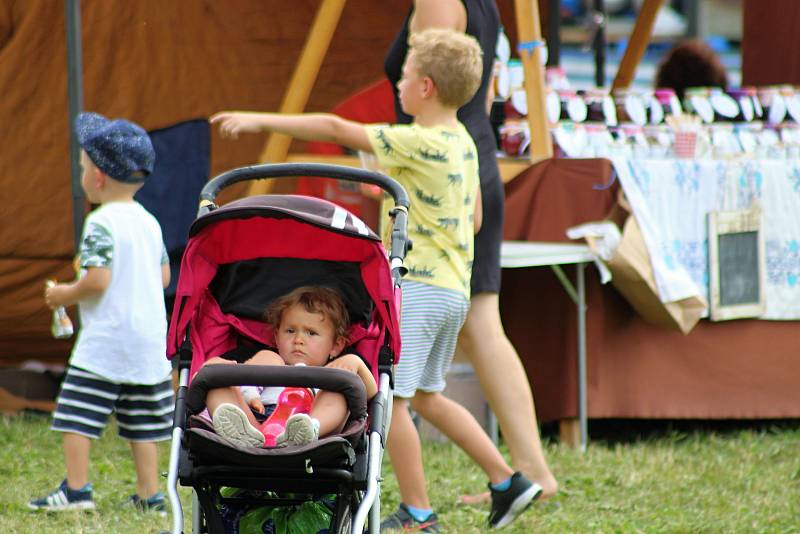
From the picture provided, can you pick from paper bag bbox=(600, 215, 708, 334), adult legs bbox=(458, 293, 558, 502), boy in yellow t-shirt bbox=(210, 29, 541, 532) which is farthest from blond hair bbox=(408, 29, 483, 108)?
paper bag bbox=(600, 215, 708, 334)

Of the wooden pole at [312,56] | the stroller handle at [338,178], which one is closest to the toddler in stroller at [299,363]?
the stroller handle at [338,178]

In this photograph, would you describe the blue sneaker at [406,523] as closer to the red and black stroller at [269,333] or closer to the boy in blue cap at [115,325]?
the boy in blue cap at [115,325]

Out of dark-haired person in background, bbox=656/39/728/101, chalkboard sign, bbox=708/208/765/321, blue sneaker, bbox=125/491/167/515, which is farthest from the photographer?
dark-haired person in background, bbox=656/39/728/101

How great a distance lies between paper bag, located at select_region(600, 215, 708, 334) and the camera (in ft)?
18.8

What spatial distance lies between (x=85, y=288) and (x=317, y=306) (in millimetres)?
1221

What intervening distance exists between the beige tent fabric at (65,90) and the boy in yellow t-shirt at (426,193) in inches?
101

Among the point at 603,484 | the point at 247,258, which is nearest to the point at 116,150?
the point at 247,258

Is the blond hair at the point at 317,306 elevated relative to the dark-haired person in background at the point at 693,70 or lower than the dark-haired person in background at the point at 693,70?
lower

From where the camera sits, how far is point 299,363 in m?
3.60

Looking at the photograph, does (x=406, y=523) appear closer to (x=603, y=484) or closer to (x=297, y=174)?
(x=603, y=484)

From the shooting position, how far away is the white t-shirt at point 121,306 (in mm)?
4586

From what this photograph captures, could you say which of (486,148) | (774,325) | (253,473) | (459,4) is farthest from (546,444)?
(253,473)

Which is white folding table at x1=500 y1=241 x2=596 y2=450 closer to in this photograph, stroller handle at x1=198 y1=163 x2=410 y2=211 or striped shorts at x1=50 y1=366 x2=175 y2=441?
striped shorts at x1=50 y1=366 x2=175 y2=441

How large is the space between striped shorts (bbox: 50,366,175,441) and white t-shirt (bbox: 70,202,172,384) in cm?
5
